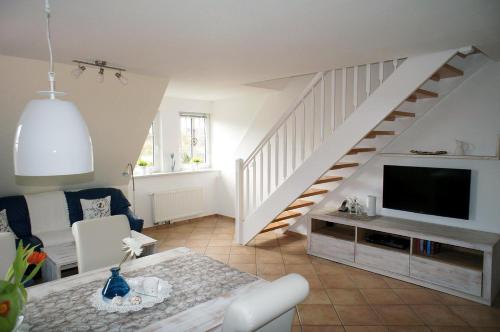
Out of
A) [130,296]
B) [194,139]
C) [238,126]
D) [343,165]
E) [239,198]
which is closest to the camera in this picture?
[130,296]

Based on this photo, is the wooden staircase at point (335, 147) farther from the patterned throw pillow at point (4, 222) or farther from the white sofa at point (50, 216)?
the patterned throw pillow at point (4, 222)

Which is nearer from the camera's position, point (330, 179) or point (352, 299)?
point (352, 299)

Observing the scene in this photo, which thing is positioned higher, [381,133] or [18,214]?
[381,133]

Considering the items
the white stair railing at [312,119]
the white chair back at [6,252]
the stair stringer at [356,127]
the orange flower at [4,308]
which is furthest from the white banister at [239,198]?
the orange flower at [4,308]

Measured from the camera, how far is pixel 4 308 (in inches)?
46.4

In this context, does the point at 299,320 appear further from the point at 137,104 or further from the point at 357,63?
the point at 137,104

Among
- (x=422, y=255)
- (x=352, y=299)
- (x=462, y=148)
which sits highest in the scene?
(x=462, y=148)

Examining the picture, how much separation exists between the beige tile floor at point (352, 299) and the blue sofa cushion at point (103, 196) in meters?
0.57

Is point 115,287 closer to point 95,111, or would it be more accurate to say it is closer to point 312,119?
point 95,111

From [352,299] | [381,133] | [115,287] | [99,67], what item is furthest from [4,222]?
[381,133]

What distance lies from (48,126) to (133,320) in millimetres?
941

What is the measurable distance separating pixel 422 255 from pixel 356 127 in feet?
4.89

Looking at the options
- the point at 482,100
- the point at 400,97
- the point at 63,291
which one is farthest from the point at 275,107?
the point at 63,291

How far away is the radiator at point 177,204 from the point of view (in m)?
5.58
